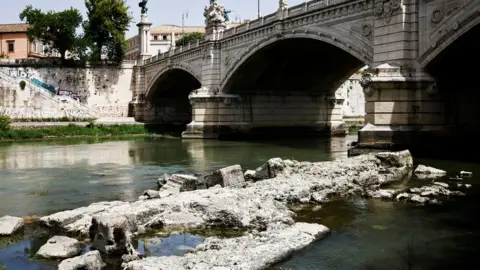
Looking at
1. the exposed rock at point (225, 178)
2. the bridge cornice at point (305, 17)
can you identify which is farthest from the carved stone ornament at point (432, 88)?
the exposed rock at point (225, 178)

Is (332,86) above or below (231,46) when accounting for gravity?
below

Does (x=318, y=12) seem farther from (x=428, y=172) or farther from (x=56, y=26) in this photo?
(x=56, y=26)

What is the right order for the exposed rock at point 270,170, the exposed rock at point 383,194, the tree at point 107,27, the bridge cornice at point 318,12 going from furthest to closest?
the tree at point 107,27, the bridge cornice at point 318,12, the exposed rock at point 270,170, the exposed rock at point 383,194

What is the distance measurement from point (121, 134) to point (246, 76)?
52.8 ft

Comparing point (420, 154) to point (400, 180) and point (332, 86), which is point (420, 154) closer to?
point (400, 180)

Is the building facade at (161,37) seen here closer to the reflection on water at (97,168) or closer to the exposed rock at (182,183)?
the reflection on water at (97,168)

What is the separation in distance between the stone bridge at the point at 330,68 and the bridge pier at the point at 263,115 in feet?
0.28

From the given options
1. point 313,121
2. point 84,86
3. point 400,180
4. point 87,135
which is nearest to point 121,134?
point 87,135

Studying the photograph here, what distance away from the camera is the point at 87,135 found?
4772cm

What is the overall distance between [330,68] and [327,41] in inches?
473

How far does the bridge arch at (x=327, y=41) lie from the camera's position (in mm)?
25641

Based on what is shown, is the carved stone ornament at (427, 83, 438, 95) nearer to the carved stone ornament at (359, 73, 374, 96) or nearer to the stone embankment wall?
the carved stone ornament at (359, 73, 374, 96)

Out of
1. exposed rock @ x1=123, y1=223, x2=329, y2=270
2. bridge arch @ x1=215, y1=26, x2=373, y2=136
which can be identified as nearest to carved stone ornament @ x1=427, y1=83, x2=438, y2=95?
bridge arch @ x1=215, y1=26, x2=373, y2=136

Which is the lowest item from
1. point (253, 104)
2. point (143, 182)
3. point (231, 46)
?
point (143, 182)
